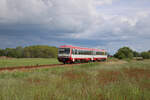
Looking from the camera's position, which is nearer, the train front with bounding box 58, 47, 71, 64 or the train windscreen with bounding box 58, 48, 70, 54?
the train front with bounding box 58, 47, 71, 64

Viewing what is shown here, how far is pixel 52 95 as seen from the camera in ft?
23.6

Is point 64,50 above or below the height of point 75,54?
above

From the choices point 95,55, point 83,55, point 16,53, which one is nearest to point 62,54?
point 83,55

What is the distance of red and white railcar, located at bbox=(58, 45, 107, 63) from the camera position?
29906mm

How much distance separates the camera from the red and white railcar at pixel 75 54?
29.9 metres

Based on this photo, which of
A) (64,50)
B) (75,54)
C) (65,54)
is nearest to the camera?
(65,54)

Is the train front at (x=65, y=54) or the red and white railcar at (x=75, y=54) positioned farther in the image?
Answer: the red and white railcar at (x=75, y=54)

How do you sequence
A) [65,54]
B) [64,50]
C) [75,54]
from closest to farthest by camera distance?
[65,54], [64,50], [75,54]

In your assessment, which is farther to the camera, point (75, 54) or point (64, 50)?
point (75, 54)

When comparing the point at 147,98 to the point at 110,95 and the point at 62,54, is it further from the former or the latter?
the point at 62,54

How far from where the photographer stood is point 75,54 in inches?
1225

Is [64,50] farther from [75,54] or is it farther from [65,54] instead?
[75,54]

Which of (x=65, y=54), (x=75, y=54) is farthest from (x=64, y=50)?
(x=75, y=54)

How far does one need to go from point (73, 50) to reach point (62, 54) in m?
2.08
